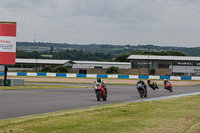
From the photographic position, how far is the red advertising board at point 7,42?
3994 cm

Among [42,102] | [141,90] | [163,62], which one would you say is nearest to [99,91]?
[42,102]

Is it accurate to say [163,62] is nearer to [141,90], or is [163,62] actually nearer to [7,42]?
[7,42]

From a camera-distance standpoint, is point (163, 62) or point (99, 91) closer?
point (99, 91)

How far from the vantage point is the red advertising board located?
131 ft

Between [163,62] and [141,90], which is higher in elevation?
[163,62]

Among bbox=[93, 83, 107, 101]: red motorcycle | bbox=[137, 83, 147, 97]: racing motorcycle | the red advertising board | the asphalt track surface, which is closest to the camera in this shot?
the asphalt track surface

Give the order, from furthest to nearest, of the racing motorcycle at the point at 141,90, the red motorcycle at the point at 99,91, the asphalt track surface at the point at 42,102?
the racing motorcycle at the point at 141,90, the red motorcycle at the point at 99,91, the asphalt track surface at the point at 42,102

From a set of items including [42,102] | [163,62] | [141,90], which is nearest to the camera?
[42,102]

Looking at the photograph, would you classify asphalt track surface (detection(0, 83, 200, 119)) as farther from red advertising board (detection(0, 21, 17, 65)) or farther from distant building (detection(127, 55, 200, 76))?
distant building (detection(127, 55, 200, 76))

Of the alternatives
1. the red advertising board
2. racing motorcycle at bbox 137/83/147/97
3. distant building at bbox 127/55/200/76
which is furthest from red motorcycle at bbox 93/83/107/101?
distant building at bbox 127/55/200/76

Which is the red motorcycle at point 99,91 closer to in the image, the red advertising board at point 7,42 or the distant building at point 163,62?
the red advertising board at point 7,42

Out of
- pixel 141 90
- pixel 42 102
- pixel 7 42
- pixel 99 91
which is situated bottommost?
pixel 42 102

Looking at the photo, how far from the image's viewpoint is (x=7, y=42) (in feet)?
132

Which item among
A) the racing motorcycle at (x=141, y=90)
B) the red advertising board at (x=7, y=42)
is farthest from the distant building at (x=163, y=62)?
the racing motorcycle at (x=141, y=90)
